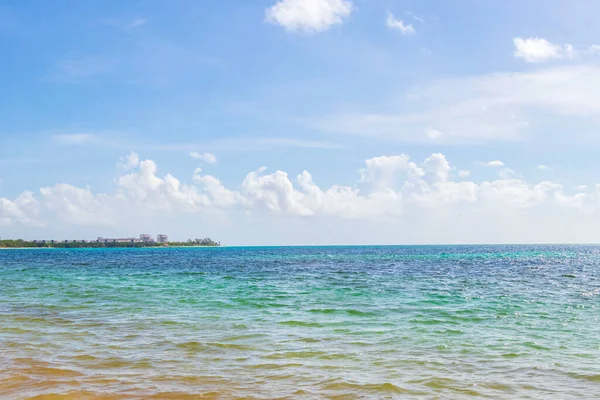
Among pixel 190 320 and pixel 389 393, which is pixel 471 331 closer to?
pixel 389 393

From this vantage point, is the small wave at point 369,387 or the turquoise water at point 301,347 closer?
the small wave at point 369,387

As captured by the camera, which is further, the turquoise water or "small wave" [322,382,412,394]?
the turquoise water

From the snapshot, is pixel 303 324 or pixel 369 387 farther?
pixel 303 324

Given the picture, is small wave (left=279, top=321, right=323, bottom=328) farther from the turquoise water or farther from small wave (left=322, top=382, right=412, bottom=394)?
small wave (left=322, top=382, right=412, bottom=394)

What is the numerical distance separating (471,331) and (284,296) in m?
12.4

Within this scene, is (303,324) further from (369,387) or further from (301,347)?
(369,387)

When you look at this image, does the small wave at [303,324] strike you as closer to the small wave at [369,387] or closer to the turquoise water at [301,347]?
the turquoise water at [301,347]

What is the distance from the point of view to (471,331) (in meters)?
17.3

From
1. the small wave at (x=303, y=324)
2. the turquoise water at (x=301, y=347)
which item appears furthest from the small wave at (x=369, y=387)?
the small wave at (x=303, y=324)

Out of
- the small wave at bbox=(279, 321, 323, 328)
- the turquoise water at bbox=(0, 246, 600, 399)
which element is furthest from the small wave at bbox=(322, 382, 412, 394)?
the small wave at bbox=(279, 321, 323, 328)

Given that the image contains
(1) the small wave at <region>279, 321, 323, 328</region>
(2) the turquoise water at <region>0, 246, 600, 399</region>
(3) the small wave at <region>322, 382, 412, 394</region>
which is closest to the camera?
(3) the small wave at <region>322, 382, 412, 394</region>

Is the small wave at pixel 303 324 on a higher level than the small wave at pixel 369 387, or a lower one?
lower

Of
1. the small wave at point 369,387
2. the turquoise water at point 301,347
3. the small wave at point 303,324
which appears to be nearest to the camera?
the small wave at point 369,387

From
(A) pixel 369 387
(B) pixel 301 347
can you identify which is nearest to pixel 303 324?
(B) pixel 301 347
